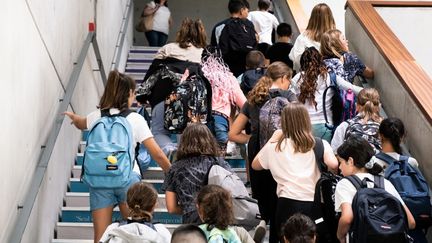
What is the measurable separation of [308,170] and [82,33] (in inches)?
172

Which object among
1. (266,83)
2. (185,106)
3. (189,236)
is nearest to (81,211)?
(185,106)

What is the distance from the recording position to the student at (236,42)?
1155cm

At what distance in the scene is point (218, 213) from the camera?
19.3 feet

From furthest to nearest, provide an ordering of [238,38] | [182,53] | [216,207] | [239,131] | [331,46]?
[238,38] → [182,53] → [331,46] → [239,131] → [216,207]

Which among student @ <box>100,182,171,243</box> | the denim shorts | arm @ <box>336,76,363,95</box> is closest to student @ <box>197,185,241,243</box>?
student @ <box>100,182,171,243</box>

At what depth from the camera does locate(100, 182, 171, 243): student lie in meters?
5.98

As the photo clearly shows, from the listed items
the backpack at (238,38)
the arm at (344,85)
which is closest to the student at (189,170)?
the arm at (344,85)

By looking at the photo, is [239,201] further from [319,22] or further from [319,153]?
[319,22]

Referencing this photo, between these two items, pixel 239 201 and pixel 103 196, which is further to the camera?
pixel 103 196

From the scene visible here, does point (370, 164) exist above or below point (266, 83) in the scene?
below

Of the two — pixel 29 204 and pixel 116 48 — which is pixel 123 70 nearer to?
pixel 116 48

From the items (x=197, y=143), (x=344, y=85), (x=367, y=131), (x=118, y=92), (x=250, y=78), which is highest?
(x=250, y=78)

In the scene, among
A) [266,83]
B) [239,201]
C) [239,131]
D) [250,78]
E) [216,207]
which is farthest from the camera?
[250,78]

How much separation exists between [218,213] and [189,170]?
2.96ft
